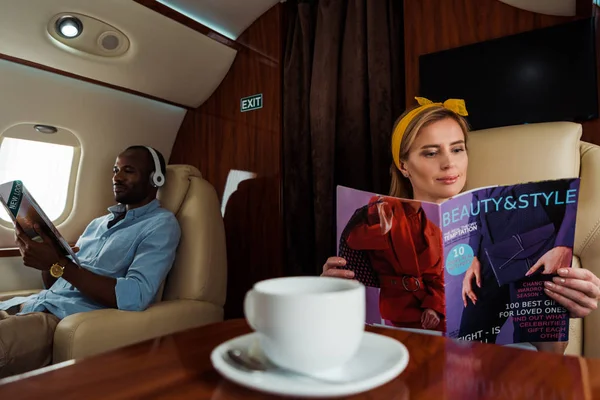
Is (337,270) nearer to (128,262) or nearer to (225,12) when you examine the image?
(128,262)

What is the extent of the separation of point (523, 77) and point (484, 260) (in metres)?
0.88

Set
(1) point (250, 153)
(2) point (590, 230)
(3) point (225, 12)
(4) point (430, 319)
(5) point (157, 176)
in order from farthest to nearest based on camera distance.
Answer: (1) point (250, 153)
(3) point (225, 12)
(5) point (157, 176)
(2) point (590, 230)
(4) point (430, 319)

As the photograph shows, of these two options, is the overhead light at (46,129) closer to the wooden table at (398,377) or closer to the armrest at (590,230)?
the wooden table at (398,377)

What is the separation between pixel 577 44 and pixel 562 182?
790mm

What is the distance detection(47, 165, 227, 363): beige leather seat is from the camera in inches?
43.3

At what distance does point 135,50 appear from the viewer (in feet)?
6.25

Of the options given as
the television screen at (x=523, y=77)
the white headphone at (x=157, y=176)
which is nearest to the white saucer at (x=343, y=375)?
the television screen at (x=523, y=77)

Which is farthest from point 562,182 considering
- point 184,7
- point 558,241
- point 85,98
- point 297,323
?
point 85,98

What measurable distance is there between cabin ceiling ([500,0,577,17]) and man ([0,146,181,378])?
1323 millimetres

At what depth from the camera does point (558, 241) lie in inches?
30.8

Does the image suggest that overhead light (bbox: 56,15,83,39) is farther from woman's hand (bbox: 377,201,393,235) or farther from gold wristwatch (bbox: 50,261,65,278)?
woman's hand (bbox: 377,201,393,235)

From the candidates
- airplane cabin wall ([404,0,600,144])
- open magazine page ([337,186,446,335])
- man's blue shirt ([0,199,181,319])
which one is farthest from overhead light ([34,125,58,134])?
open magazine page ([337,186,446,335])

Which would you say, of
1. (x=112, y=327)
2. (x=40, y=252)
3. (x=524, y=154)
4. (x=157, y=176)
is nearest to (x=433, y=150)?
(x=524, y=154)

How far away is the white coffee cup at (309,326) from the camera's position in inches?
14.6
